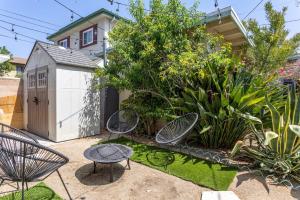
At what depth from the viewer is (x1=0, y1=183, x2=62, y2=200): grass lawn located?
10.0 ft

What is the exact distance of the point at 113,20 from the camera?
38.8 ft

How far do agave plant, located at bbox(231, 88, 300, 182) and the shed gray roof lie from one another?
5343mm

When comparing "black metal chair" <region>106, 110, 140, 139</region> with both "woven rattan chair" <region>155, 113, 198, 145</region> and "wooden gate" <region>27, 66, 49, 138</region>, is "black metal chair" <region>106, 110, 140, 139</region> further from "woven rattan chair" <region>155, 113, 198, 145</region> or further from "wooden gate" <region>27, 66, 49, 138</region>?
"wooden gate" <region>27, 66, 49, 138</region>

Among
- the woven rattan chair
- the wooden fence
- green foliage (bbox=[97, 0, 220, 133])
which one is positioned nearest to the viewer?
the woven rattan chair

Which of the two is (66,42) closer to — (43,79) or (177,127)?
(43,79)

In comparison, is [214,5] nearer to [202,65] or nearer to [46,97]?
[202,65]

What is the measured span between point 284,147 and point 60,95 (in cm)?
590

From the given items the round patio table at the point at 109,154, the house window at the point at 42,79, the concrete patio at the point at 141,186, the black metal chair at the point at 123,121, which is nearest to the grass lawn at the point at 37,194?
the concrete patio at the point at 141,186

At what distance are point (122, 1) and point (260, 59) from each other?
5.32 meters

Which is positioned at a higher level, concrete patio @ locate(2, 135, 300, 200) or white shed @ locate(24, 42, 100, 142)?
white shed @ locate(24, 42, 100, 142)

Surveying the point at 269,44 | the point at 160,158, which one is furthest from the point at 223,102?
the point at 269,44

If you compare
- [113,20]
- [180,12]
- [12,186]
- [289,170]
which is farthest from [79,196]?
[113,20]

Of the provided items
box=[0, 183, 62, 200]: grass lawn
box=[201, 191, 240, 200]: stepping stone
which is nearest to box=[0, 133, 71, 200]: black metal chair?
box=[0, 183, 62, 200]: grass lawn

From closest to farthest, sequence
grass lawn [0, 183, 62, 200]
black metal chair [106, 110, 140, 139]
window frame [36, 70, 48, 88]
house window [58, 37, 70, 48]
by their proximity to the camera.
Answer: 1. grass lawn [0, 183, 62, 200]
2. black metal chair [106, 110, 140, 139]
3. window frame [36, 70, 48, 88]
4. house window [58, 37, 70, 48]
